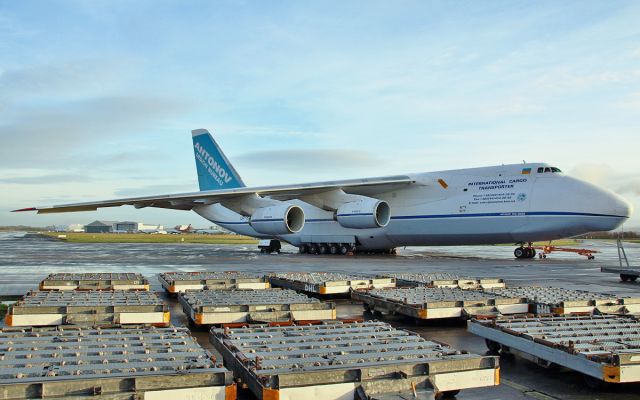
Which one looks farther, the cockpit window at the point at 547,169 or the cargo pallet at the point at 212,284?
the cockpit window at the point at 547,169

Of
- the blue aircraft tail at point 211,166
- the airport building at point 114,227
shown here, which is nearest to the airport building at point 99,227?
the airport building at point 114,227

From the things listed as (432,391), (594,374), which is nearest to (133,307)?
(432,391)

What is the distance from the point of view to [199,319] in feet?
22.4

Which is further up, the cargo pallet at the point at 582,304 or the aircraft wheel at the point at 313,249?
the cargo pallet at the point at 582,304

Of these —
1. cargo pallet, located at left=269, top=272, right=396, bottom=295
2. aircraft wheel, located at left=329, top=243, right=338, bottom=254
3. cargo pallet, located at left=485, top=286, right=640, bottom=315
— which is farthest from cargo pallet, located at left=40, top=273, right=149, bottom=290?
aircraft wheel, located at left=329, top=243, right=338, bottom=254

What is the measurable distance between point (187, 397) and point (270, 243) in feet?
88.9

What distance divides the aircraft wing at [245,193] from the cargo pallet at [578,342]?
18780mm

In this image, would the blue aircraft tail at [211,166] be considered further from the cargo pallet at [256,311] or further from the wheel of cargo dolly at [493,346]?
the wheel of cargo dolly at [493,346]

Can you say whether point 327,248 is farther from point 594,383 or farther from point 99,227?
point 99,227

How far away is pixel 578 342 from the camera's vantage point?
5.00 meters

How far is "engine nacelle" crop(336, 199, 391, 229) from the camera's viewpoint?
75.8 feet

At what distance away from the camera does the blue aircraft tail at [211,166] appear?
31016mm

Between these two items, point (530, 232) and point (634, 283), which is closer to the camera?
point (634, 283)

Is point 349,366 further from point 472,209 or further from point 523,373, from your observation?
point 472,209
